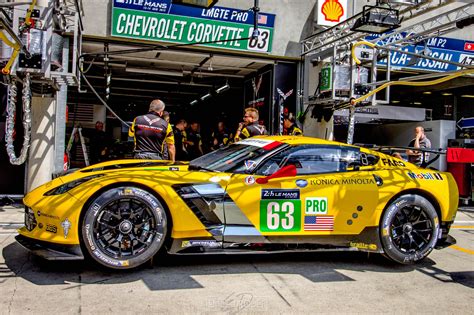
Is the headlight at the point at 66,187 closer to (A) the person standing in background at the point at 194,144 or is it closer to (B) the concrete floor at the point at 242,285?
(B) the concrete floor at the point at 242,285

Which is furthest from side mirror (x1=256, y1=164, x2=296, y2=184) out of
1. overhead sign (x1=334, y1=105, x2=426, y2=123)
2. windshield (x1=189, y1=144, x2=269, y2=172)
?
overhead sign (x1=334, y1=105, x2=426, y2=123)

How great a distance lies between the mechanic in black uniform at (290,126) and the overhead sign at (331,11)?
2.08 m

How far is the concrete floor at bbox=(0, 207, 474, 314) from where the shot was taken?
12.5ft

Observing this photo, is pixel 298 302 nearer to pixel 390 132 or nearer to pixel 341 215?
pixel 341 215

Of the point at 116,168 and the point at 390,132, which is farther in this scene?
the point at 390,132

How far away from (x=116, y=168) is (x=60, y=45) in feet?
10.8

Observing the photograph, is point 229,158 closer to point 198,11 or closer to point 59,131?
point 59,131

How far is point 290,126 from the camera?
10.1m

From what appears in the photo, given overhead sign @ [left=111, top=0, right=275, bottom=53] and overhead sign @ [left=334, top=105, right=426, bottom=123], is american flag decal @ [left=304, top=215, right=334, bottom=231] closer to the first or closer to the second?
overhead sign @ [left=111, top=0, right=275, bottom=53]

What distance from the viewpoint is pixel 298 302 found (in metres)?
3.98

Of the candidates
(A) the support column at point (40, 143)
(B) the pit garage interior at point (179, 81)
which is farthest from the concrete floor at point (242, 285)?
(B) the pit garage interior at point (179, 81)

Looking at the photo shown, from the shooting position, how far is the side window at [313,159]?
5031mm

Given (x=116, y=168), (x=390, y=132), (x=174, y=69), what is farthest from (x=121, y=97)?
(x=116, y=168)

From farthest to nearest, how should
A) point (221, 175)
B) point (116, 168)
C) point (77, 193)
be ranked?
point (116, 168), point (221, 175), point (77, 193)
